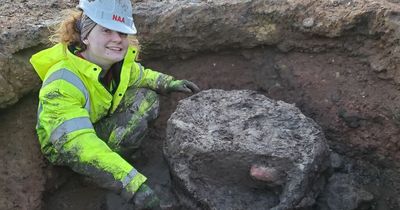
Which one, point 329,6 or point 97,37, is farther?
point 329,6

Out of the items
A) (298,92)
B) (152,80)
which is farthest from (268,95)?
(152,80)

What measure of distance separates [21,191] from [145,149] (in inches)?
30.0

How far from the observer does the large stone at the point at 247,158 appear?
8.23ft

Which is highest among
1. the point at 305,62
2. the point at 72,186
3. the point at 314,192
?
the point at 305,62

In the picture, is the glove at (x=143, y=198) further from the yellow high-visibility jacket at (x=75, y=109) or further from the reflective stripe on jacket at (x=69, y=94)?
the reflective stripe on jacket at (x=69, y=94)

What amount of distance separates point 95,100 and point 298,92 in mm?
1215

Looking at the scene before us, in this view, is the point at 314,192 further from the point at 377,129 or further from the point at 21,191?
the point at 21,191

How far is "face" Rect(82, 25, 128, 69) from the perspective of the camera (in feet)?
8.29

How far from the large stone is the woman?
10.6 inches

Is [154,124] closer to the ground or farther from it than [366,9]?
closer to the ground

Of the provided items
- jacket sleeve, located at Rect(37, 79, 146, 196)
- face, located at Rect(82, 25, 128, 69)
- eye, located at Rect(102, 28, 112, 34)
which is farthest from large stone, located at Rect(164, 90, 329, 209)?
eye, located at Rect(102, 28, 112, 34)

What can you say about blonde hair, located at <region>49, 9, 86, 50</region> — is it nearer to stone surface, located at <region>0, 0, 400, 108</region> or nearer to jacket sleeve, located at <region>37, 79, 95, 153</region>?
jacket sleeve, located at <region>37, 79, 95, 153</region>

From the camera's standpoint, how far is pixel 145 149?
3174mm

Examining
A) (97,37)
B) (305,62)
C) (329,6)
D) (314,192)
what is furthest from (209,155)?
(329,6)
